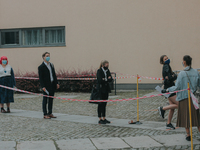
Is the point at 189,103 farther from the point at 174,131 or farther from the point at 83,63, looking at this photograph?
the point at 83,63

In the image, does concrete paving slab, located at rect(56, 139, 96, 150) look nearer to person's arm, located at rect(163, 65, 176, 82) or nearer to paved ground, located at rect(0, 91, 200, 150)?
paved ground, located at rect(0, 91, 200, 150)

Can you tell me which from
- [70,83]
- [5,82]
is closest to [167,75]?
[5,82]

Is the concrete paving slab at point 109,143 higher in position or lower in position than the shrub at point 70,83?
lower

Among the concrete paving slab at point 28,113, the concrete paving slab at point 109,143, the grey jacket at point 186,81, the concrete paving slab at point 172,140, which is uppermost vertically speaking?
the grey jacket at point 186,81

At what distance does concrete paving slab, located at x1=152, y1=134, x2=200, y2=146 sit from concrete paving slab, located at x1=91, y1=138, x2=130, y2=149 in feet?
2.37

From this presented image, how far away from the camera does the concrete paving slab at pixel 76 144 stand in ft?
17.2

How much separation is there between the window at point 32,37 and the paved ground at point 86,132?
320 inches

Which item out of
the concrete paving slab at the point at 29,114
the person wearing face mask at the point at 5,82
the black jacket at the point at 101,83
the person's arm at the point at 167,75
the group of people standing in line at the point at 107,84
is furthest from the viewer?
the person wearing face mask at the point at 5,82

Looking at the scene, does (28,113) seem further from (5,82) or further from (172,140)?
(172,140)

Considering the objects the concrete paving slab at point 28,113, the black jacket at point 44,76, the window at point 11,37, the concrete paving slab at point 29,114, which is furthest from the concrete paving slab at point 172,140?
the window at point 11,37

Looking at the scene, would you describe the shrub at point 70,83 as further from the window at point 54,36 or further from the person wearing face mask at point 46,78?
the person wearing face mask at point 46,78

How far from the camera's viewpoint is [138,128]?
6.75m

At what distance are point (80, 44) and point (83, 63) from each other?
1.09 metres

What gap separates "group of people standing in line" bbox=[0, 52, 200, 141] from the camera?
18.1 feet
